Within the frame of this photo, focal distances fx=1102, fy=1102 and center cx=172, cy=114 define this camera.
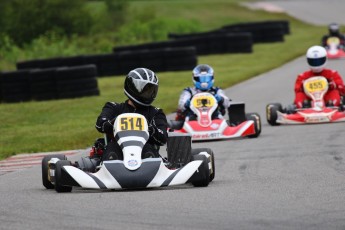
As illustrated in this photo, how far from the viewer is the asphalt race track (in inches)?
299

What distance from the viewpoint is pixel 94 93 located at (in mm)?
24766

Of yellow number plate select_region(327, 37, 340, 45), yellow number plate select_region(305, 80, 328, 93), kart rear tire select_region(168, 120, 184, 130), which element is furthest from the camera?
yellow number plate select_region(327, 37, 340, 45)

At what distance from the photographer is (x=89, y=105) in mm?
22844

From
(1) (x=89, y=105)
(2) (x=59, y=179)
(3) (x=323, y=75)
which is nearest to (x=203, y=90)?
(3) (x=323, y=75)

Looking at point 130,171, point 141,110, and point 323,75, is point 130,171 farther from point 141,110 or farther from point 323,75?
point 323,75

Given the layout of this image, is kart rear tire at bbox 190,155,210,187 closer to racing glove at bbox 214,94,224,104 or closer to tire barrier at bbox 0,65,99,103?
racing glove at bbox 214,94,224,104

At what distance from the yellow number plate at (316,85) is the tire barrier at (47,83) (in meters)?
7.31

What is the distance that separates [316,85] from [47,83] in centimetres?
817

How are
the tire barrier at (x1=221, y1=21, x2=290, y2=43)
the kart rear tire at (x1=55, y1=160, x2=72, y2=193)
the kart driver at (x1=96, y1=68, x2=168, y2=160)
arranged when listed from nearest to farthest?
the kart rear tire at (x1=55, y1=160, x2=72, y2=193) < the kart driver at (x1=96, y1=68, x2=168, y2=160) < the tire barrier at (x1=221, y1=21, x2=290, y2=43)

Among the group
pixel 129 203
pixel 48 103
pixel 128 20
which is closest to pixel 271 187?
pixel 129 203

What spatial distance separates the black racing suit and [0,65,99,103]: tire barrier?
13.2 meters

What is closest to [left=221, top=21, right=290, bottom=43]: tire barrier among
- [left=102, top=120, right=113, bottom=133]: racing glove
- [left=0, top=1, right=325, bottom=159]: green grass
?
[left=0, top=1, right=325, bottom=159]: green grass

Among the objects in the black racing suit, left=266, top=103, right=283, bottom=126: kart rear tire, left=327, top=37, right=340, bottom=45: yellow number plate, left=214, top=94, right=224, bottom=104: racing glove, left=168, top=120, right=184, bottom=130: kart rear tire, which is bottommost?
left=327, top=37, right=340, bottom=45: yellow number plate

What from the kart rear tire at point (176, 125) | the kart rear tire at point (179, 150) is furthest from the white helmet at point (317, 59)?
the kart rear tire at point (179, 150)
